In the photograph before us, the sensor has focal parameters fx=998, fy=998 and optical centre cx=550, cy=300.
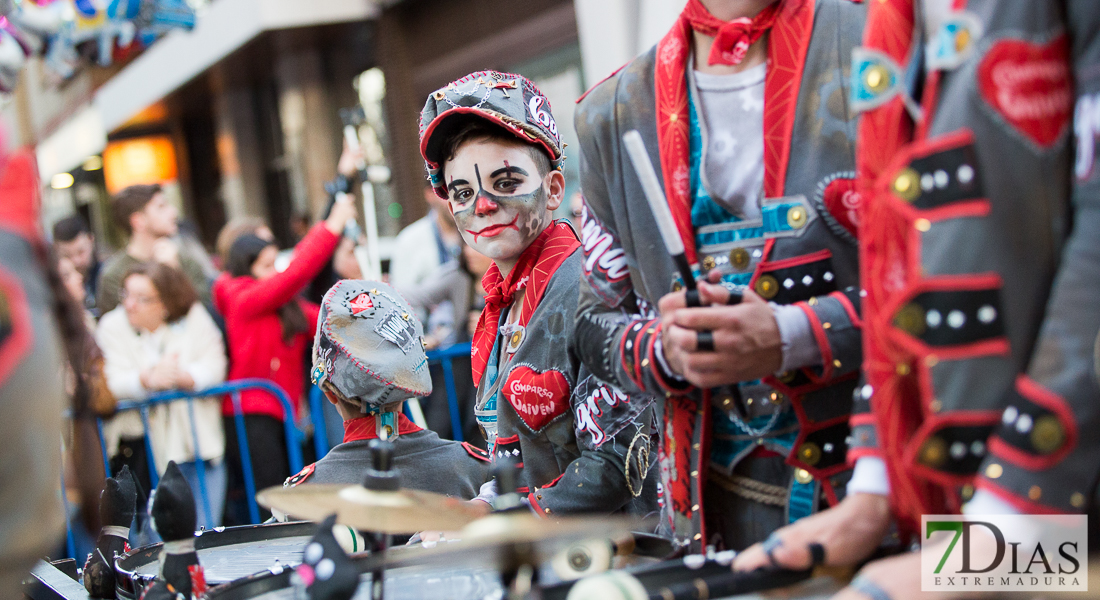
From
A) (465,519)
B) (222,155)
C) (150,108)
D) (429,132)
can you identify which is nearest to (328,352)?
(429,132)

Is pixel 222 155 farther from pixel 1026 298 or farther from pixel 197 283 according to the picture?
pixel 1026 298

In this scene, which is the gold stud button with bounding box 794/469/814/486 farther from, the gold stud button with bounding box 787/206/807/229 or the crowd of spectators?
the crowd of spectators

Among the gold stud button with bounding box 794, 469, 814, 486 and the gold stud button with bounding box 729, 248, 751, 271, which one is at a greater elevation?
the gold stud button with bounding box 729, 248, 751, 271

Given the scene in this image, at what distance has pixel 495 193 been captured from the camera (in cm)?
240

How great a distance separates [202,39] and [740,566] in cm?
1400

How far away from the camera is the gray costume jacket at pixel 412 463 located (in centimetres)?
280

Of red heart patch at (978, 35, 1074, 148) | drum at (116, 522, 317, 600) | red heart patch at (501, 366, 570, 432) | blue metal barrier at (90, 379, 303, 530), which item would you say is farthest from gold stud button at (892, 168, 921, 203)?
blue metal barrier at (90, 379, 303, 530)

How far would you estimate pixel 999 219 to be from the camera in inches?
46.7

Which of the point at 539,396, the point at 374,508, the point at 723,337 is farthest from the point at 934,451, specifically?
the point at 539,396

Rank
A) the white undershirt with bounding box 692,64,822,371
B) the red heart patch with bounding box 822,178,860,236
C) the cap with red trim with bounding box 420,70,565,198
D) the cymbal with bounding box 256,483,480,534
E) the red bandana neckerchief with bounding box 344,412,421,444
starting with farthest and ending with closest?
the red bandana neckerchief with bounding box 344,412,421,444, the cap with red trim with bounding box 420,70,565,198, the white undershirt with bounding box 692,64,822,371, the red heart patch with bounding box 822,178,860,236, the cymbal with bounding box 256,483,480,534

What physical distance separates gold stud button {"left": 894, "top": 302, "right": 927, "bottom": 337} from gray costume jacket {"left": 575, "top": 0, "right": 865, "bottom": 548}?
0.98 ft

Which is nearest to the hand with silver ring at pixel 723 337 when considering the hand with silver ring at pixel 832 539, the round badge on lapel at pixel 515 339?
the hand with silver ring at pixel 832 539

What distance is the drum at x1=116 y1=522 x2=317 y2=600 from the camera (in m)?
2.15

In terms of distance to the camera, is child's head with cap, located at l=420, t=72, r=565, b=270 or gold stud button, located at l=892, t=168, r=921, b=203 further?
child's head with cap, located at l=420, t=72, r=565, b=270
